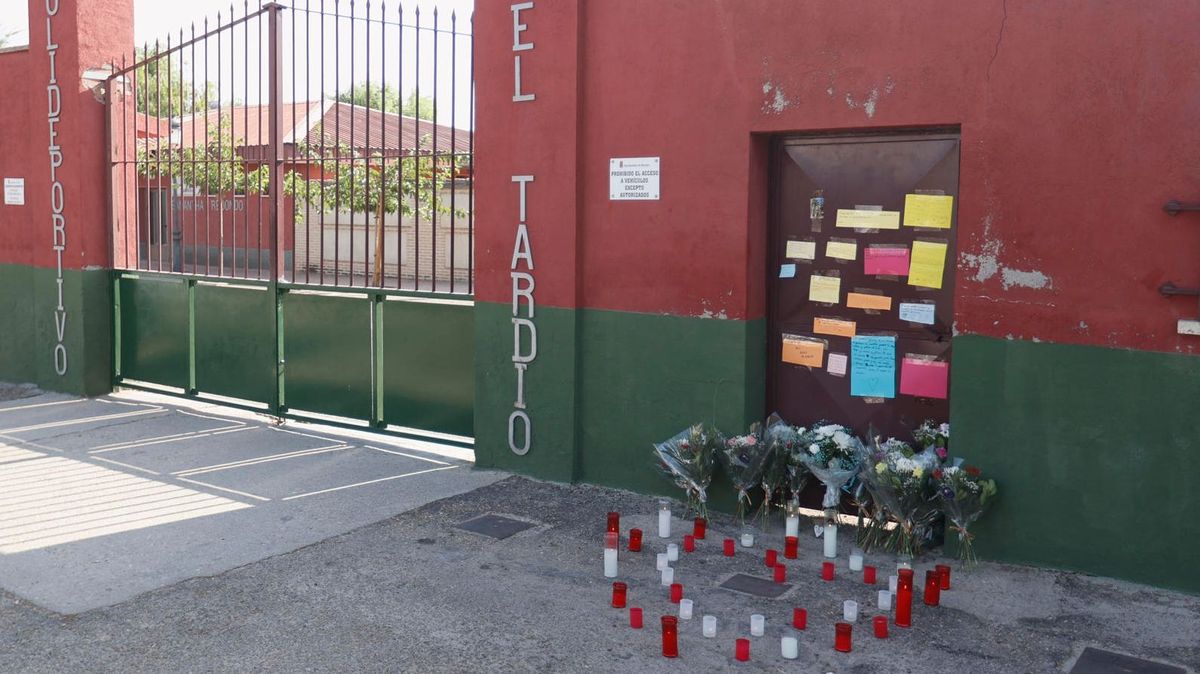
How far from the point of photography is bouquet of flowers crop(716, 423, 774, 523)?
600 cm

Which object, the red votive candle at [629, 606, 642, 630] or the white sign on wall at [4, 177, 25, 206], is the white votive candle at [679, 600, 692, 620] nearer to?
the red votive candle at [629, 606, 642, 630]

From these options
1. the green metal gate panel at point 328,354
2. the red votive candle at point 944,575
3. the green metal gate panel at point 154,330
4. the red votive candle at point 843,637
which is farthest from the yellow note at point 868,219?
the green metal gate panel at point 154,330

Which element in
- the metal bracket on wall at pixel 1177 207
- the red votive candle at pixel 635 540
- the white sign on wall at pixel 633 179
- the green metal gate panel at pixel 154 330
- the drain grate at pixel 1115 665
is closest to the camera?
the drain grate at pixel 1115 665

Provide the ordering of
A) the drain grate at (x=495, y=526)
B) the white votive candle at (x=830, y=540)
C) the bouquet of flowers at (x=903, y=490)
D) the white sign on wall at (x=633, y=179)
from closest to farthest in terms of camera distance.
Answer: the bouquet of flowers at (x=903, y=490) → the white votive candle at (x=830, y=540) → the drain grate at (x=495, y=526) → the white sign on wall at (x=633, y=179)

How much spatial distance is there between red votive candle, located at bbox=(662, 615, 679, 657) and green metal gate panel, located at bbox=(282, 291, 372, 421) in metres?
4.63

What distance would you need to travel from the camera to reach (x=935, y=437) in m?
5.70

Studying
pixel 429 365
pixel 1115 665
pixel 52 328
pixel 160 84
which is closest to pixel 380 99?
pixel 160 84

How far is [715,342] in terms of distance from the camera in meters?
6.33

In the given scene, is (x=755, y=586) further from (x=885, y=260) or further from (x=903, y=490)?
(x=885, y=260)

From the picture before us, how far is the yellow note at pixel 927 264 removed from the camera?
18.8 feet

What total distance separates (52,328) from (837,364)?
836cm

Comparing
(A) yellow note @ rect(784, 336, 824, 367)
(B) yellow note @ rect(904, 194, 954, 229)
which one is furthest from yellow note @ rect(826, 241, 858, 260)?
(A) yellow note @ rect(784, 336, 824, 367)

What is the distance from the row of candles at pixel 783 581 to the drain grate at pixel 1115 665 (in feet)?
2.36

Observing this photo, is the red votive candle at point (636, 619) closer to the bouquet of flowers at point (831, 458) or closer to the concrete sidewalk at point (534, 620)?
the concrete sidewalk at point (534, 620)
